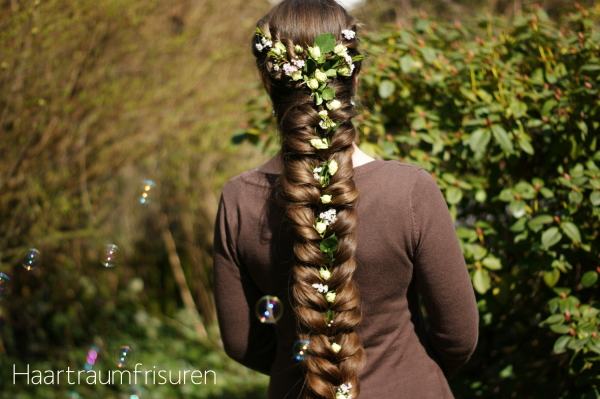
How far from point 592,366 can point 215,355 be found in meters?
3.27

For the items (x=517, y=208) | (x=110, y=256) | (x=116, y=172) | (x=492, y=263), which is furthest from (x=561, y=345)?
(x=116, y=172)

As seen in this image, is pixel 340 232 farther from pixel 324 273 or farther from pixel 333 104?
pixel 333 104

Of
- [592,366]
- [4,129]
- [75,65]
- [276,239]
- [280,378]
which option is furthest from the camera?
[75,65]

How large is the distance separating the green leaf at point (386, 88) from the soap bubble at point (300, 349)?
1.22m

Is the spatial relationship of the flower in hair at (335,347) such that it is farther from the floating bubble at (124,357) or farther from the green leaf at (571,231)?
the floating bubble at (124,357)

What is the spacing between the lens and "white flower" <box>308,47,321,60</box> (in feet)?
3.58

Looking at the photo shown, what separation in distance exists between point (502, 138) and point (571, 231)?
42 cm

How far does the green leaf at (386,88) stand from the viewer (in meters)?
2.08

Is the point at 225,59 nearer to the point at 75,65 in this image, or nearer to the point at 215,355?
the point at 75,65

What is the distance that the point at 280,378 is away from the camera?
1.38 meters

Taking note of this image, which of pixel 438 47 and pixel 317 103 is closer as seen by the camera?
pixel 317 103

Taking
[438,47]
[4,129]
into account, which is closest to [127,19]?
[4,129]

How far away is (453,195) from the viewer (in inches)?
73.4

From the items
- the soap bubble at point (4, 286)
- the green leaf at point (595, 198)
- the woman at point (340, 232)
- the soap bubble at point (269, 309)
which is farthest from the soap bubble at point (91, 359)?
the green leaf at point (595, 198)
